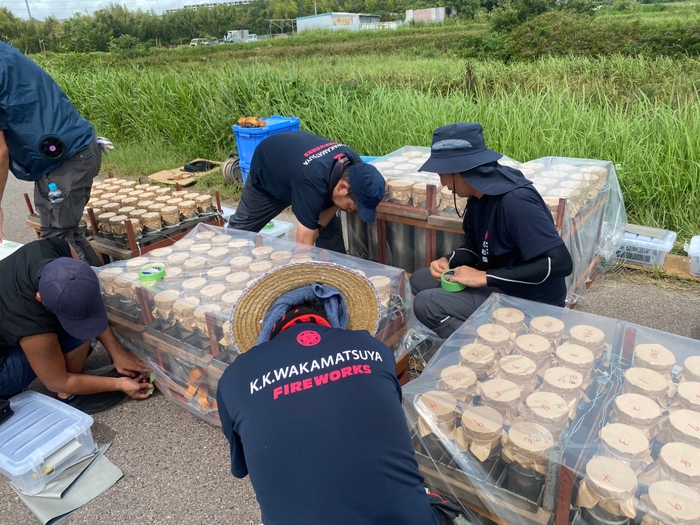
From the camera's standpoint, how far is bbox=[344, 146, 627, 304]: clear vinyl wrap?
3312 millimetres

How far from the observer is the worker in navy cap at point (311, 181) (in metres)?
3.02

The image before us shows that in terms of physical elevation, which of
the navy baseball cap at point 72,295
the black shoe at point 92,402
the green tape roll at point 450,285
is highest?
the navy baseball cap at point 72,295

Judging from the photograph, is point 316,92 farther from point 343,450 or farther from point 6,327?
point 343,450

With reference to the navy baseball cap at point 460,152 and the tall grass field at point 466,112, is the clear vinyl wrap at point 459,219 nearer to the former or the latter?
the navy baseball cap at point 460,152

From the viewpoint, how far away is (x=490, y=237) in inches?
107

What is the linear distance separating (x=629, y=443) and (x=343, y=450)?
3.20ft

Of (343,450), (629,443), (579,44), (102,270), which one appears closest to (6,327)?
(102,270)

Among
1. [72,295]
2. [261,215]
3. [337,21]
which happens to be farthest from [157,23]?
[72,295]

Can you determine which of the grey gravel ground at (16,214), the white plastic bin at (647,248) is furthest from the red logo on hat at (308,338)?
the grey gravel ground at (16,214)

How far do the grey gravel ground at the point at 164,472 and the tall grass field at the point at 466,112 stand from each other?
183 cm

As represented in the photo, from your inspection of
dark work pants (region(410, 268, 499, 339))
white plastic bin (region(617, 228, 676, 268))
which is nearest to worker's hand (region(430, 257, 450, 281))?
dark work pants (region(410, 268, 499, 339))

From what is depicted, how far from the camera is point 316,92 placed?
7117mm

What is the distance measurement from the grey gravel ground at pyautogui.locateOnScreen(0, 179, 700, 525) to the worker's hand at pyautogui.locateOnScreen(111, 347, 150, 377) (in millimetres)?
174

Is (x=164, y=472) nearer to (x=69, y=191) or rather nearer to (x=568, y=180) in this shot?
(x=69, y=191)
